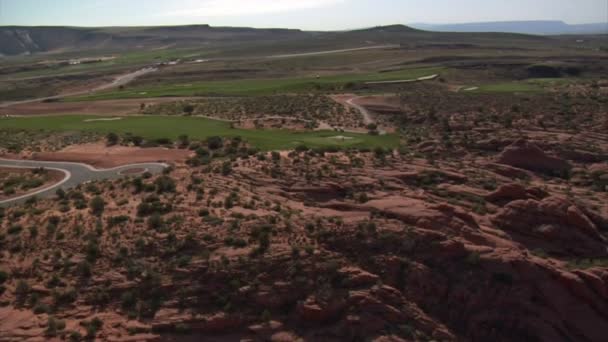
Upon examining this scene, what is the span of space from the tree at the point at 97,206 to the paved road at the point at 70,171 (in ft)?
18.9

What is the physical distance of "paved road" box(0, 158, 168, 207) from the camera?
106ft

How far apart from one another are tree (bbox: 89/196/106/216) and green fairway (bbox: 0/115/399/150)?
1672 centimetres

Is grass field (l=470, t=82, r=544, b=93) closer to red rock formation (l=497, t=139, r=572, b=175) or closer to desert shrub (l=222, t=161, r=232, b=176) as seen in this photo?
red rock formation (l=497, t=139, r=572, b=175)

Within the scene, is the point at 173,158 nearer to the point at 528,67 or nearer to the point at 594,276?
the point at 594,276

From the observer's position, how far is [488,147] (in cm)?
4538

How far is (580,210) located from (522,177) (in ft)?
28.1

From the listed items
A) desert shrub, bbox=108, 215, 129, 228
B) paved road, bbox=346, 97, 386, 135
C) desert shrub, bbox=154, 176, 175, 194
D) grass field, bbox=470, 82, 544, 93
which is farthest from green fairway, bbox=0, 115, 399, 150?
grass field, bbox=470, 82, 544, 93

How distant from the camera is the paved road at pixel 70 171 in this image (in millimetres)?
32459

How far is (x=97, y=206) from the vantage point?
27.6 m

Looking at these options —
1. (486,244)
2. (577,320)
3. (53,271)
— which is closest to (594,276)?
(577,320)

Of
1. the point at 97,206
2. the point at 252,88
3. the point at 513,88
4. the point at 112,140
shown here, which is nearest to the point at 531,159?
the point at 97,206

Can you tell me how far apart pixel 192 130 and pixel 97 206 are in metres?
25.6

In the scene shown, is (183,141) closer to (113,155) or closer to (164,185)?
(113,155)

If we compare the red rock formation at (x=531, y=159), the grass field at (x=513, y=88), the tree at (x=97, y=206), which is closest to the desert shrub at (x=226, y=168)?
the tree at (x=97, y=206)
